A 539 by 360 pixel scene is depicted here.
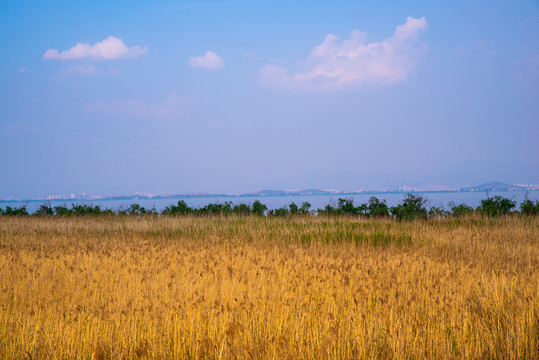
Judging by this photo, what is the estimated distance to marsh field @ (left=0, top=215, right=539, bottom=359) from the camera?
413 cm

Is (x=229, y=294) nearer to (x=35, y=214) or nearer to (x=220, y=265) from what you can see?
(x=220, y=265)

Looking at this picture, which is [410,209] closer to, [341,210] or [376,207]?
[376,207]

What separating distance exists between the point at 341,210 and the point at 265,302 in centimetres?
1490

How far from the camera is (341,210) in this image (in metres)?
20.2

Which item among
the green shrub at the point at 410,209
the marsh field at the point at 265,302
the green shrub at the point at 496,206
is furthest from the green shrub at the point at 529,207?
the marsh field at the point at 265,302

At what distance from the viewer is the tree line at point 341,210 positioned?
58.4ft

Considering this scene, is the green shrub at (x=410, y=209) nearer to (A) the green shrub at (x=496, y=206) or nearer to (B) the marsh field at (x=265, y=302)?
(A) the green shrub at (x=496, y=206)

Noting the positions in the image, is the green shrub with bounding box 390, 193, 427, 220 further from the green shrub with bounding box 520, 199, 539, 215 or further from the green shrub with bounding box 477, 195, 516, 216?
the green shrub with bounding box 520, 199, 539, 215

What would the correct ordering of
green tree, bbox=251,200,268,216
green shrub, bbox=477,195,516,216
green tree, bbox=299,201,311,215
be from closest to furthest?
green shrub, bbox=477,195,516,216, green tree, bbox=299,201,311,215, green tree, bbox=251,200,268,216

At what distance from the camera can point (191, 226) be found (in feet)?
49.3

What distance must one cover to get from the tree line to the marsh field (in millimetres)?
6512

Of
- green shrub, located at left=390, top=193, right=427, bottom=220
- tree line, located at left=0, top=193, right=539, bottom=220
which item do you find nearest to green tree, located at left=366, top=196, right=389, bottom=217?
tree line, located at left=0, top=193, right=539, bottom=220

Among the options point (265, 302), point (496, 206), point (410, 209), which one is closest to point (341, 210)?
point (410, 209)

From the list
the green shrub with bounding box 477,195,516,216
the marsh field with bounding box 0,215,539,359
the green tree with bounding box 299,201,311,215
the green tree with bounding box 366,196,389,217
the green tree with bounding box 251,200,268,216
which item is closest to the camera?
the marsh field with bounding box 0,215,539,359
